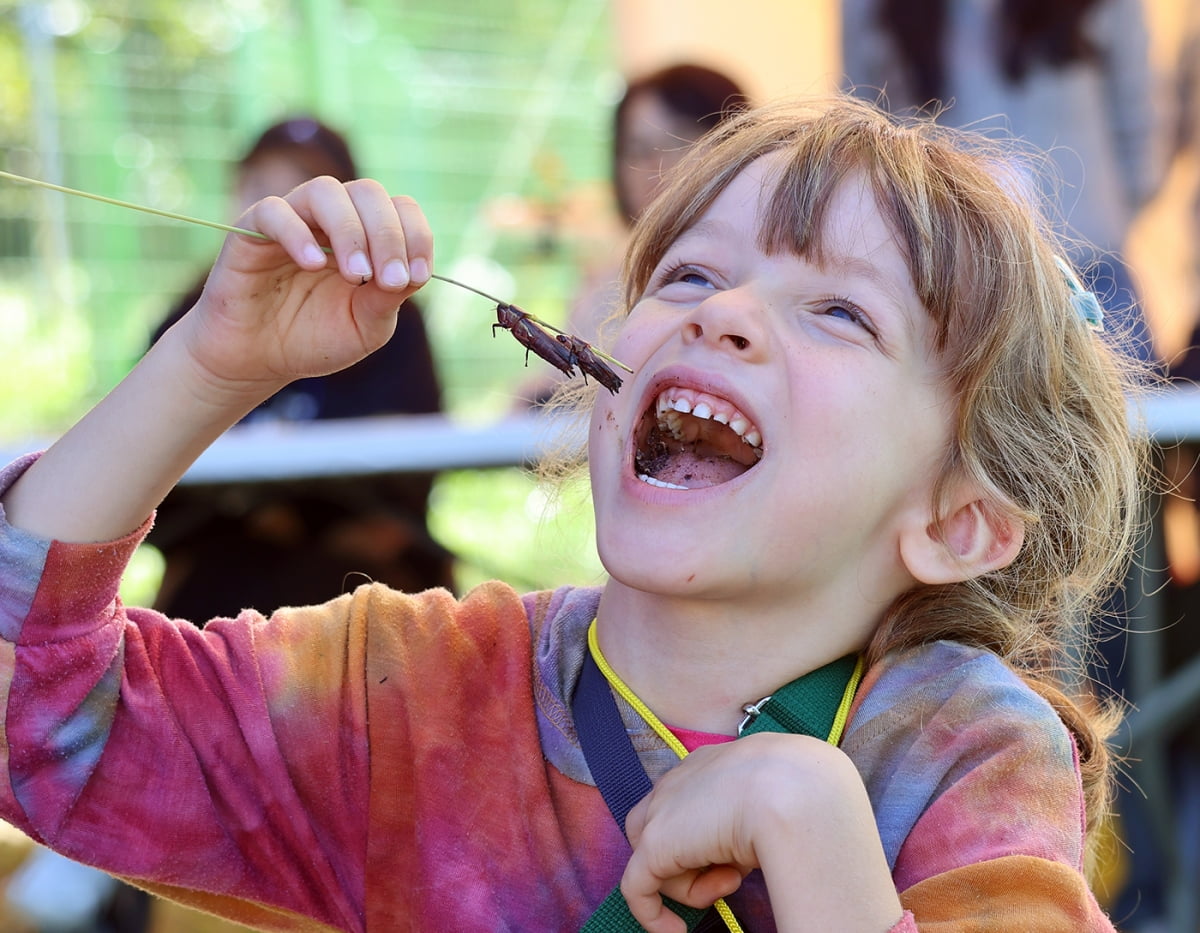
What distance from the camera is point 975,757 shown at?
52.1 inches

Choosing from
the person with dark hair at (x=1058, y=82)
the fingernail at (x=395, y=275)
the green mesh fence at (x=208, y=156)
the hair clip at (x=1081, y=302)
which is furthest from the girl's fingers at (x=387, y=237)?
the green mesh fence at (x=208, y=156)

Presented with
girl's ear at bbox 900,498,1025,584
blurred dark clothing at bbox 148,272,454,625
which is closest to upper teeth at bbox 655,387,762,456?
girl's ear at bbox 900,498,1025,584

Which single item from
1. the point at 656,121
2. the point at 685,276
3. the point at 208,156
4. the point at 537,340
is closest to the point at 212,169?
the point at 208,156

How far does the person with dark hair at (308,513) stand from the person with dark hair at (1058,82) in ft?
5.09

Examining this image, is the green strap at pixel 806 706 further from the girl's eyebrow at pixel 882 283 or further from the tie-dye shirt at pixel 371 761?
the girl's eyebrow at pixel 882 283

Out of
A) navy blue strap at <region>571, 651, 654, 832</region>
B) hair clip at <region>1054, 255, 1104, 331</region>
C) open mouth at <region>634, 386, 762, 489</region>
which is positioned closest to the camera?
navy blue strap at <region>571, 651, 654, 832</region>

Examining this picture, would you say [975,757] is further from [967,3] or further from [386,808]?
[967,3]

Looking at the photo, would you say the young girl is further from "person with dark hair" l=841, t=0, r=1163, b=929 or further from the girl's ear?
"person with dark hair" l=841, t=0, r=1163, b=929

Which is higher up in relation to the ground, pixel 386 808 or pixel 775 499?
pixel 775 499

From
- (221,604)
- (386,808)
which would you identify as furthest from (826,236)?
(221,604)

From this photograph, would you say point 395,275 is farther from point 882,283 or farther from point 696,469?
point 882,283

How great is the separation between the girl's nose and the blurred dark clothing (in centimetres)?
198

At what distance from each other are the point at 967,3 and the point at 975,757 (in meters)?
3.19

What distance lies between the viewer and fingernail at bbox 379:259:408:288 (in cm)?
127
